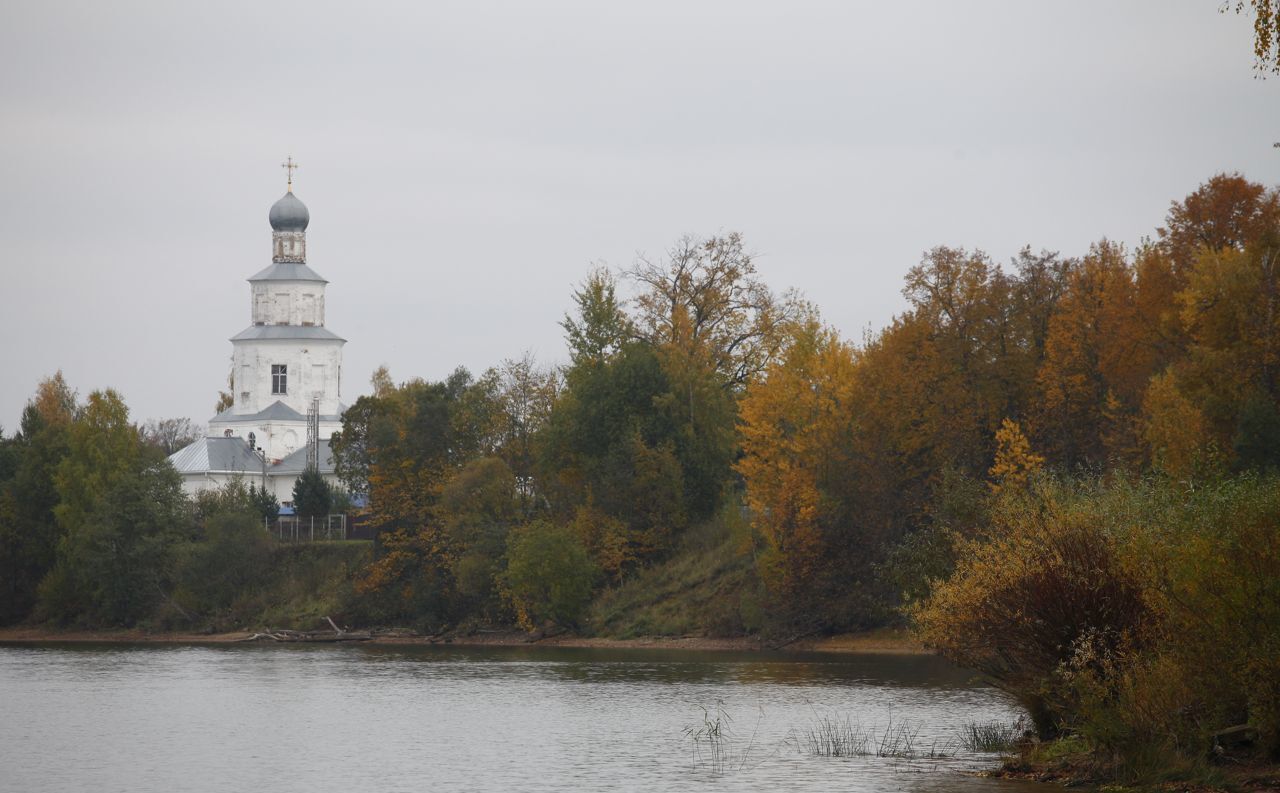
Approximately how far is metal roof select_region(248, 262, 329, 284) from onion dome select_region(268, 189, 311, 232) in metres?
2.78

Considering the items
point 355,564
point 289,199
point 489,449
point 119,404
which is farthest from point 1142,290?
point 289,199

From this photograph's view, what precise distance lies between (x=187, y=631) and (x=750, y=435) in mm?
32251

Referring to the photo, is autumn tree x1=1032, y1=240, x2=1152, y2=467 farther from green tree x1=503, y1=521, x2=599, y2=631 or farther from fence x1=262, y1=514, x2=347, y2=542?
fence x1=262, y1=514, x2=347, y2=542

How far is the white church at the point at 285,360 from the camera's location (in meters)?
131

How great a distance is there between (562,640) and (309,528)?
96.8 ft

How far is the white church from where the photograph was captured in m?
131

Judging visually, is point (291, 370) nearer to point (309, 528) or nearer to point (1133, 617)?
point (309, 528)

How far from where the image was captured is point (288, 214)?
13262 cm

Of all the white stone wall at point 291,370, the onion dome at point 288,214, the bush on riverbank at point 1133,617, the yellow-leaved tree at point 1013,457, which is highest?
the onion dome at point 288,214

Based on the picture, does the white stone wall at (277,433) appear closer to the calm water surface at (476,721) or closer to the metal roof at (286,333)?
the metal roof at (286,333)

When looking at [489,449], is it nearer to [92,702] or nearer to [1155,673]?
[92,702]

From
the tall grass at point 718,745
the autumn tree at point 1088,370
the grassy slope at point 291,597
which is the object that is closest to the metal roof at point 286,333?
the grassy slope at point 291,597

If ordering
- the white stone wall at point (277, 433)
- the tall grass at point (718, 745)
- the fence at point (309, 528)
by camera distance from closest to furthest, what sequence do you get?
the tall grass at point (718, 745) → the fence at point (309, 528) → the white stone wall at point (277, 433)

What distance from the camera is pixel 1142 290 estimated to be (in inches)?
2450
